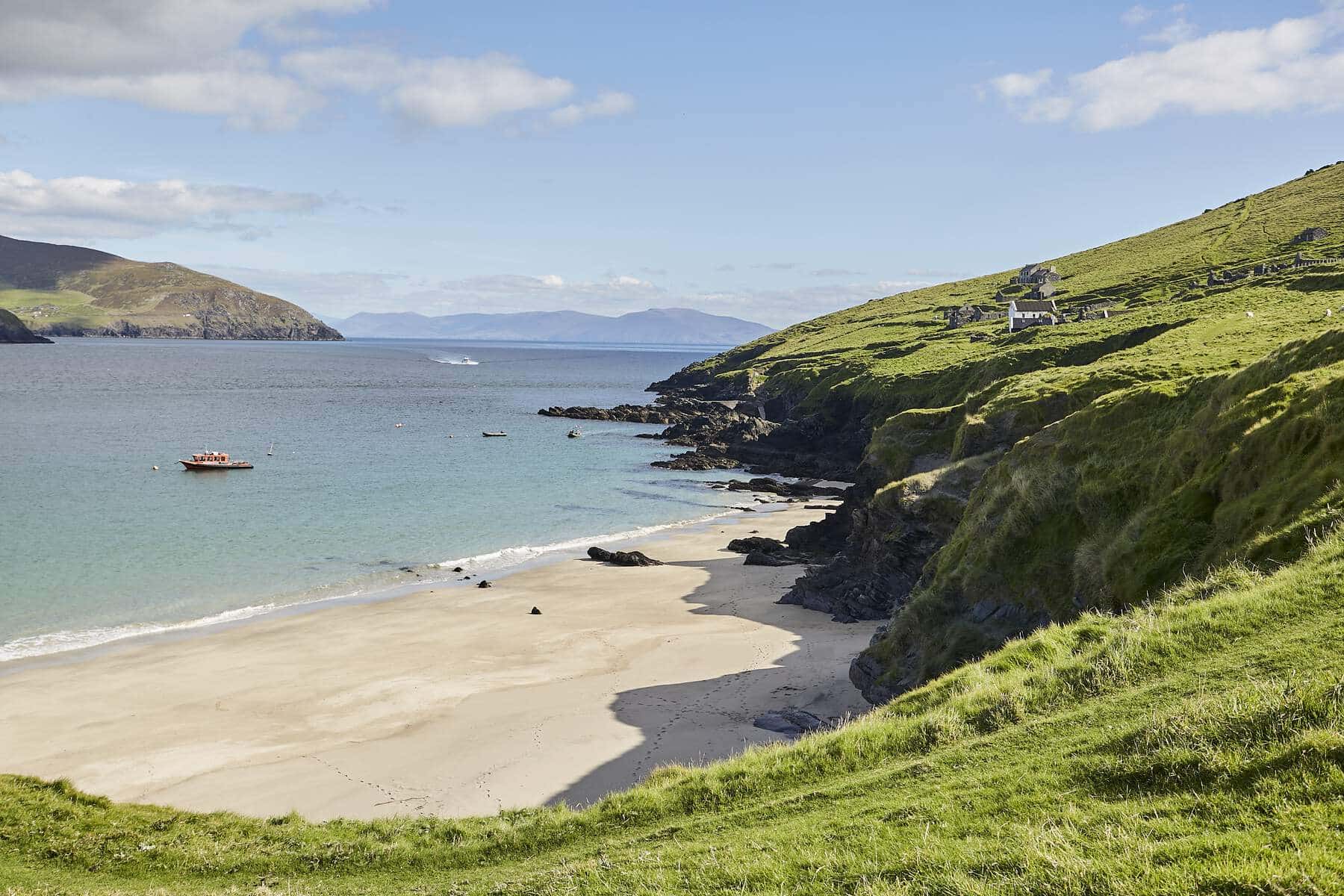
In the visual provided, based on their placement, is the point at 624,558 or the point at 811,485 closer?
the point at 624,558

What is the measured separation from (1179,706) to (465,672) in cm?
2839

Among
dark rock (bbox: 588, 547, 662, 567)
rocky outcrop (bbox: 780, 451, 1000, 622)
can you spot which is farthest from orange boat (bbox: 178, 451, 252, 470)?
rocky outcrop (bbox: 780, 451, 1000, 622)

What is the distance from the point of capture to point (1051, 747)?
41.4 ft

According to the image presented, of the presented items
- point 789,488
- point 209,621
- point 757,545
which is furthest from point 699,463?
point 209,621

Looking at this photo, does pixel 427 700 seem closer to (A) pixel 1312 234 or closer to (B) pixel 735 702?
(B) pixel 735 702

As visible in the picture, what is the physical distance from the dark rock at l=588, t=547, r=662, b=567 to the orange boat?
149 feet

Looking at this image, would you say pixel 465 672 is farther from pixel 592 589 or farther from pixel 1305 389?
pixel 1305 389

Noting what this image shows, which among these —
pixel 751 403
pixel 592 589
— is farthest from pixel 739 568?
pixel 751 403

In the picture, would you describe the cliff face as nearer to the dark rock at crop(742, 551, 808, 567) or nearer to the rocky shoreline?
the rocky shoreline

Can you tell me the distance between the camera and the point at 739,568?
52406 millimetres

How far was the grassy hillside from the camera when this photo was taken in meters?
9.29

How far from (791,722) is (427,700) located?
13.5m

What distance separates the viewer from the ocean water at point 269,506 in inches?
1796

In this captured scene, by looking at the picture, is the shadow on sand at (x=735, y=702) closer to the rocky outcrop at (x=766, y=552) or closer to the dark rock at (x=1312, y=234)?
the rocky outcrop at (x=766, y=552)
